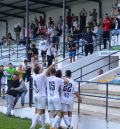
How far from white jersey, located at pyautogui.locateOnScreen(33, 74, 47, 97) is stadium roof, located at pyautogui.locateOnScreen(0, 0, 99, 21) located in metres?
20.3

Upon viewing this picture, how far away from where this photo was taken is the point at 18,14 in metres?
40.7

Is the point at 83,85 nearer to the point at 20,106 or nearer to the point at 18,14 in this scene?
the point at 20,106

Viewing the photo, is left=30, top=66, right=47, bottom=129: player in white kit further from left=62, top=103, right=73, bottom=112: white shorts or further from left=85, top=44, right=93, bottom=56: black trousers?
left=85, top=44, right=93, bottom=56: black trousers

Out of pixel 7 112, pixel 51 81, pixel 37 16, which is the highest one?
pixel 37 16

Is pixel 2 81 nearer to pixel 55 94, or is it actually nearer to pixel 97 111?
pixel 97 111

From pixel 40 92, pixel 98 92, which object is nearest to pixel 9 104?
pixel 98 92

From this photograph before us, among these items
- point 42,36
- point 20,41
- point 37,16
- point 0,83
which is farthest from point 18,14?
point 0,83

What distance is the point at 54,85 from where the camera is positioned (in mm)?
14016

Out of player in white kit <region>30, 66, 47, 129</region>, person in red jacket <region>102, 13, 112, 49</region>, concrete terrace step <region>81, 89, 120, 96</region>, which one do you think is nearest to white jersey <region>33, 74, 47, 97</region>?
player in white kit <region>30, 66, 47, 129</region>

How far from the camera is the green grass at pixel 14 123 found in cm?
1501

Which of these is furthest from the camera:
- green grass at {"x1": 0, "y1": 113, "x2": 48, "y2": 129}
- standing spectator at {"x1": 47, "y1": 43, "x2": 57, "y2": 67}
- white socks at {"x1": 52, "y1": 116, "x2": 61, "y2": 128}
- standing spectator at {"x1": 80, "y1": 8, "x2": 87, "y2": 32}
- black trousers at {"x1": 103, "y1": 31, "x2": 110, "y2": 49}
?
standing spectator at {"x1": 80, "y1": 8, "x2": 87, "y2": 32}

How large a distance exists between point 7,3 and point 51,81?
22757 millimetres

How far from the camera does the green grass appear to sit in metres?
15.0

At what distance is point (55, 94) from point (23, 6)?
23.8 metres
